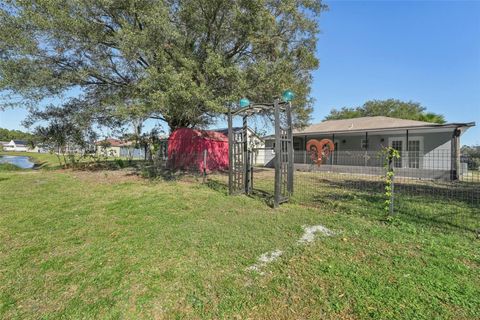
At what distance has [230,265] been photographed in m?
2.98

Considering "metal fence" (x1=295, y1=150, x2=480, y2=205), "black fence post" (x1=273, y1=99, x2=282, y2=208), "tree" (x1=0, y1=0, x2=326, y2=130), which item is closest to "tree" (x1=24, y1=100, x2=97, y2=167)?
"tree" (x1=0, y1=0, x2=326, y2=130)

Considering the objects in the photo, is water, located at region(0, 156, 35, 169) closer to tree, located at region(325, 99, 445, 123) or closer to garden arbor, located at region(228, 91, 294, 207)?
garden arbor, located at region(228, 91, 294, 207)

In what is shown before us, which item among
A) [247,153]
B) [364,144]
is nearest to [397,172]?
[364,144]

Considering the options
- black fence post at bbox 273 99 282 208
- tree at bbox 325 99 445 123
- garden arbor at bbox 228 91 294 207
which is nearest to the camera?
black fence post at bbox 273 99 282 208

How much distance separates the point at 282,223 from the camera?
452cm

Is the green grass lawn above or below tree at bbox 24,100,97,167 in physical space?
below

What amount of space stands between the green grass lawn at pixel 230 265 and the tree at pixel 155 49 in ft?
14.3

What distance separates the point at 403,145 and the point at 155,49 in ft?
47.7

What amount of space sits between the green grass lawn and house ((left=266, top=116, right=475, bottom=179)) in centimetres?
742

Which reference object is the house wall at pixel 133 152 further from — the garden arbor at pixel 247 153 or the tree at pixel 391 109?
the tree at pixel 391 109

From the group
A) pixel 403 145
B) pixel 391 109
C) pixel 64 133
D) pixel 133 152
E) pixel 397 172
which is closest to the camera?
pixel 397 172

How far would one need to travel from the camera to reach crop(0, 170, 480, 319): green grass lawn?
2.24 metres

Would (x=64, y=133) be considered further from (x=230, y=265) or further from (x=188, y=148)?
(x=230, y=265)

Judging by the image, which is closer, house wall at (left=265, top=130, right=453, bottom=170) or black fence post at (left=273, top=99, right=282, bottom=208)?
black fence post at (left=273, top=99, right=282, bottom=208)
